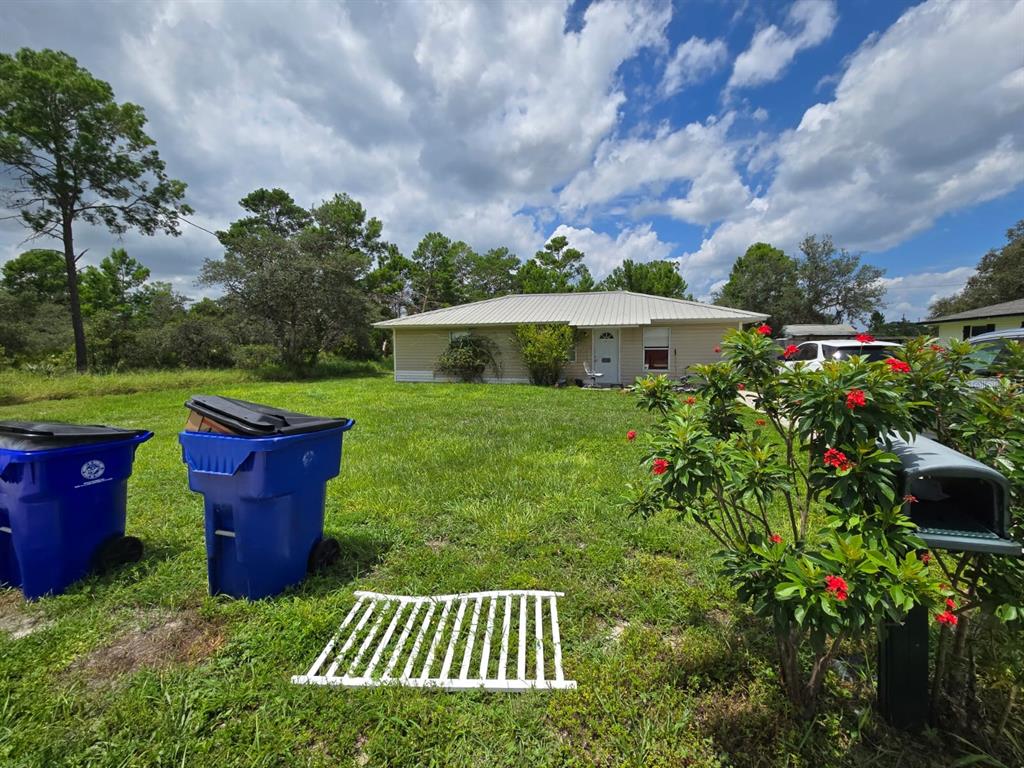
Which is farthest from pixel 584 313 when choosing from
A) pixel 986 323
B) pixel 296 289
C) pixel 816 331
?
pixel 986 323

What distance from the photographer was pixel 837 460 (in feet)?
4.64

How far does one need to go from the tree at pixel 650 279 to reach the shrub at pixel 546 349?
24.2 metres

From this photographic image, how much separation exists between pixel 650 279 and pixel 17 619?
39163 mm

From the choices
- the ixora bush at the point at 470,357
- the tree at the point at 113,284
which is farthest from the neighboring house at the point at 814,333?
the tree at the point at 113,284

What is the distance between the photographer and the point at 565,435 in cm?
693

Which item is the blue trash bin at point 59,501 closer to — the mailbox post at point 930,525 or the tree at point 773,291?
the mailbox post at point 930,525

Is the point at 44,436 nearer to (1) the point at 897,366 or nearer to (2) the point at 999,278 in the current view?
(1) the point at 897,366

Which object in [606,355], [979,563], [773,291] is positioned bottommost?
[979,563]

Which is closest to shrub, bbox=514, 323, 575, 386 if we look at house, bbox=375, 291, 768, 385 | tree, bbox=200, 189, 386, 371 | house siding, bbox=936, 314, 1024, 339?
house, bbox=375, 291, 768, 385

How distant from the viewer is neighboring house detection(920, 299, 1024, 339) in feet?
55.9

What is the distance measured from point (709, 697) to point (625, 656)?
397mm

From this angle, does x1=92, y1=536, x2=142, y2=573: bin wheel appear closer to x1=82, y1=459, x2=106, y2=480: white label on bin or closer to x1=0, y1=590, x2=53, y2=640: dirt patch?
x1=0, y1=590, x2=53, y2=640: dirt patch

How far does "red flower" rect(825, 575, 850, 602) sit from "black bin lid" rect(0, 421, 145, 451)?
3825mm

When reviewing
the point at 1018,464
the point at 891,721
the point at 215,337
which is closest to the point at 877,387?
the point at 1018,464
